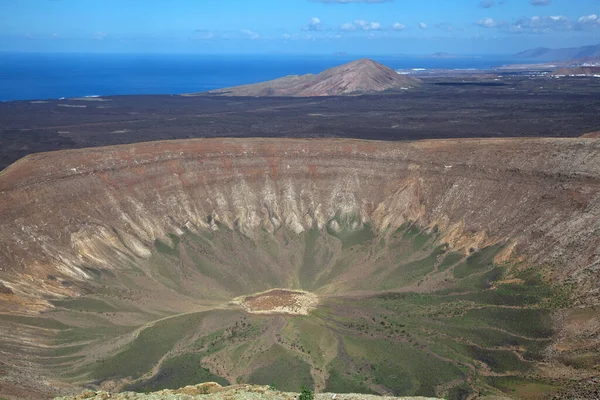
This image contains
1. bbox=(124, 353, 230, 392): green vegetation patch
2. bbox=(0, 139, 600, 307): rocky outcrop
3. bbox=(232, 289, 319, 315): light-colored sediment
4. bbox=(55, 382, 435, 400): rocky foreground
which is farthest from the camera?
bbox=(0, 139, 600, 307): rocky outcrop

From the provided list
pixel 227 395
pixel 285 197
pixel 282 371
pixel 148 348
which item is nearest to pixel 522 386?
pixel 282 371

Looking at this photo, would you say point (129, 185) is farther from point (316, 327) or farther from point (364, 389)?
point (364, 389)

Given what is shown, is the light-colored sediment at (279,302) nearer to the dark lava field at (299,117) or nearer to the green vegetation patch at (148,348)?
the green vegetation patch at (148,348)

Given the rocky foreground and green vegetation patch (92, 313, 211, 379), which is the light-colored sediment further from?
the rocky foreground

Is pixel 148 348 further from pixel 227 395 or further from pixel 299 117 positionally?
pixel 299 117

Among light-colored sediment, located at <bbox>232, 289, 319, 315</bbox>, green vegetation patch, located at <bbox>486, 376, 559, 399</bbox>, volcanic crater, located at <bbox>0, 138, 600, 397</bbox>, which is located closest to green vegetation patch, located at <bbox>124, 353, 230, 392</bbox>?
volcanic crater, located at <bbox>0, 138, 600, 397</bbox>

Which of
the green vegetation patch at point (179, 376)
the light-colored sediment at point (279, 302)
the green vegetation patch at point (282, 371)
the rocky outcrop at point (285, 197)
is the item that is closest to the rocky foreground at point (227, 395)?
the green vegetation patch at point (282, 371)
